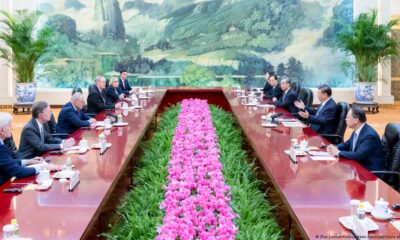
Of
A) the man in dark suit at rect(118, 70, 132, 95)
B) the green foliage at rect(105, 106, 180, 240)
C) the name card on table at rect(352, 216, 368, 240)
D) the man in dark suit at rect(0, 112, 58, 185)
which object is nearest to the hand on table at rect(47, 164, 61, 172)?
the man in dark suit at rect(0, 112, 58, 185)

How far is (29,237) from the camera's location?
238 centimetres

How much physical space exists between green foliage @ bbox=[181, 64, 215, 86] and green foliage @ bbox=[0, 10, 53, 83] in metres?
3.63

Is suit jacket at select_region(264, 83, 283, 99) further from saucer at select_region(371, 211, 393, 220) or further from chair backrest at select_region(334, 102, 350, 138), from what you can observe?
saucer at select_region(371, 211, 393, 220)

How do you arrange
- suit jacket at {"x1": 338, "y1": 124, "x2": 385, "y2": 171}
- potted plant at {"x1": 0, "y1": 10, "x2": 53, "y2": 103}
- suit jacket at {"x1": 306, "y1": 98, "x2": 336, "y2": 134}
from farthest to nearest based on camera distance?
potted plant at {"x1": 0, "y1": 10, "x2": 53, "y2": 103}, suit jacket at {"x1": 306, "y1": 98, "x2": 336, "y2": 134}, suit jacket at {"x1": 338, "y1": 124, "x2": 385, "y2": 171}

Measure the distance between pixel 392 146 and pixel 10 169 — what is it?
2992mm

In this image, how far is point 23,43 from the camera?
11.8 m

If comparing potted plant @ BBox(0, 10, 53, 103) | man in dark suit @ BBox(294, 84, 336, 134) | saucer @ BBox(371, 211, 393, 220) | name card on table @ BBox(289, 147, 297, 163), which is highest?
potted plant @ BBox(0, 10, 53, 103)

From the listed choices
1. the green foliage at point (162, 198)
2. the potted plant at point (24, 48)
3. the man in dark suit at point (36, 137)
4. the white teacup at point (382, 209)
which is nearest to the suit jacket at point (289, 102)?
the green foliage at point (162, 198)

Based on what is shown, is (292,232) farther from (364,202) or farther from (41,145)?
(41,145)

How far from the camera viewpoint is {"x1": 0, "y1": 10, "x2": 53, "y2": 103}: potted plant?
11852mm

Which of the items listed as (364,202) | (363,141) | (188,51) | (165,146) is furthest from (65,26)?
(364,202)

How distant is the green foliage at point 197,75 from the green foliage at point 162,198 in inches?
298

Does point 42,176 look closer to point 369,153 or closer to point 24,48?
point 369,153

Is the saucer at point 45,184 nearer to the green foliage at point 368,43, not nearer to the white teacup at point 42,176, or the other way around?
the white teacup at point 42,176
